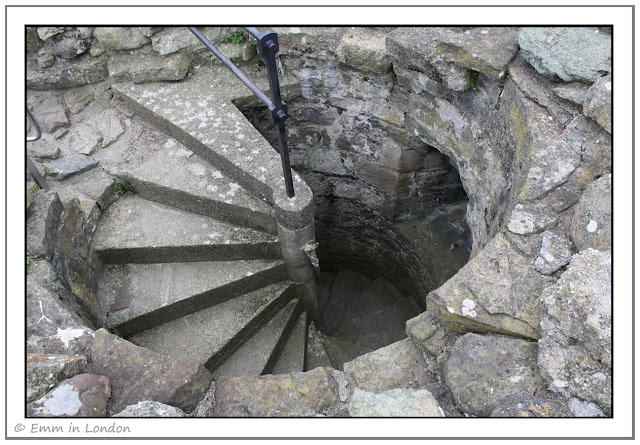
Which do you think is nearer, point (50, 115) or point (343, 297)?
point (50, 115)

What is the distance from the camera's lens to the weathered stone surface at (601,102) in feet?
7.84

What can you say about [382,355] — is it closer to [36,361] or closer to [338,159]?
[36,361]

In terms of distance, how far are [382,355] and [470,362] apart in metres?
0.49

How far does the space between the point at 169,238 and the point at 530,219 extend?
253 cm

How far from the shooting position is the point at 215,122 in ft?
12.1

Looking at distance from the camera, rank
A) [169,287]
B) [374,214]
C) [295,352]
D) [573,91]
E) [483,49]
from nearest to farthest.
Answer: [573,91] < [483,49] < [169,287] < [295,352] < [374,214]

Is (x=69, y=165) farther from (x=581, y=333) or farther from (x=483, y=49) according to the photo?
(x=581, y=333)

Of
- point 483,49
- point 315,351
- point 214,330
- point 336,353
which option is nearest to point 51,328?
point 214,330

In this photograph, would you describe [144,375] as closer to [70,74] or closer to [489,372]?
[489,372]

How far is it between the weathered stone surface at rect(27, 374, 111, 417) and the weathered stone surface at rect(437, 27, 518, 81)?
288cm

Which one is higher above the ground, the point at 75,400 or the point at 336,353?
the point at 75,400

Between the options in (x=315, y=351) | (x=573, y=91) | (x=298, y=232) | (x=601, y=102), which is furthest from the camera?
(x=315, y=351)

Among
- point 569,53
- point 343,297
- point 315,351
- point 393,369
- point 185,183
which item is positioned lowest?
point 343,297

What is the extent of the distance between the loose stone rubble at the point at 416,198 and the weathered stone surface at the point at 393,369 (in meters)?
0.01
